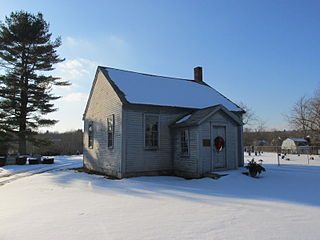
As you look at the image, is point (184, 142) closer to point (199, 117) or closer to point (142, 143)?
point (199, 117)

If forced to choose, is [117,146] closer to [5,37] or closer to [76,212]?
[76,212]

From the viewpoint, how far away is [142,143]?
12438 millimetres

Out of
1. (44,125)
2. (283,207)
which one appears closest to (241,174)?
(283,207)

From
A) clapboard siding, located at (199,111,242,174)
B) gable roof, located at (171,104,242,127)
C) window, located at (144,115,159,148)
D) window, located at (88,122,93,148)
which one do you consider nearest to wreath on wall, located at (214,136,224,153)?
clapboard siding, located at (199,111,242,174)

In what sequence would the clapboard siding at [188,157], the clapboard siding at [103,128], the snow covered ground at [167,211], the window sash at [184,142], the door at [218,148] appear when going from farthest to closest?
the clapboard siding at [103,128], the window sash at [184,142], the door at [218,148], the clapboard siding at [188,157], the snow covered ground at [167,211]

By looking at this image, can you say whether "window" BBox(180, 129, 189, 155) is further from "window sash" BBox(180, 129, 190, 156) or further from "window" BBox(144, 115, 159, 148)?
"window" BBox(144, 115, 159, 148)

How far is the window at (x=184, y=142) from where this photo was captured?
1230cm

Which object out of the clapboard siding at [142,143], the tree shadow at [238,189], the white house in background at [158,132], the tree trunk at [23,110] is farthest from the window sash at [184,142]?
the tree trunk at [23,110]

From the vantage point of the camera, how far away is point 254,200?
688cm

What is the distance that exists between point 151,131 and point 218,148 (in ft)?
12.1

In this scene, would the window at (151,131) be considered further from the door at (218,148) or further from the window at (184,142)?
the door at (218,148)

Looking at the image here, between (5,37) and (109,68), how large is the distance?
1621 cm

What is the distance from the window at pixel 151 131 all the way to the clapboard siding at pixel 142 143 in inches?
8.8

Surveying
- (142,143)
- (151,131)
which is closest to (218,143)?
(151,131)
